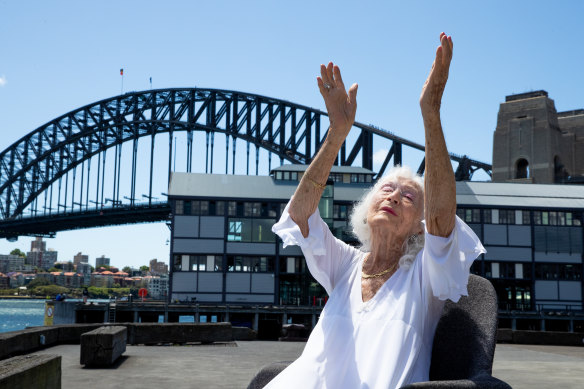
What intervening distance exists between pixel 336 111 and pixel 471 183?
4211cm

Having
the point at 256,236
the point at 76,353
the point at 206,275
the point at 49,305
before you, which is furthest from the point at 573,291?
the point at 76,353

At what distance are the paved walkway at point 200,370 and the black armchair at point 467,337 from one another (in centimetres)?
531

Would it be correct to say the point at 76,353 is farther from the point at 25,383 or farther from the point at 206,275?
the point at 206,275

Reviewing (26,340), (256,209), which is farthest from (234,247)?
(26,340)

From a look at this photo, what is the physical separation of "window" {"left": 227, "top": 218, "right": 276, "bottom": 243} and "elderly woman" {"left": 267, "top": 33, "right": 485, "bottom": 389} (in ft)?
117

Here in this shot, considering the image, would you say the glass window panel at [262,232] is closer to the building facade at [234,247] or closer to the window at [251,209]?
the building facade at [234,247]

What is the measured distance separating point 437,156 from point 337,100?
0.79 metres

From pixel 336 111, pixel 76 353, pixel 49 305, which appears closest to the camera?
pixel 336 111

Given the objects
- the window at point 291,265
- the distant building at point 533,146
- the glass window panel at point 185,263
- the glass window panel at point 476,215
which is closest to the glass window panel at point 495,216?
the glass window panel at point 476,215

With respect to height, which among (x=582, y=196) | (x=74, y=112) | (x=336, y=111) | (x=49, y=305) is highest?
(x=74, y=112)

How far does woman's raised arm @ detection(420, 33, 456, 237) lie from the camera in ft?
8.23

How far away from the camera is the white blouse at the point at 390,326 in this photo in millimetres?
2523

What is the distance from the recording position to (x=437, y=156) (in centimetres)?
256

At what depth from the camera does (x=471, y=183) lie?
4359cm
